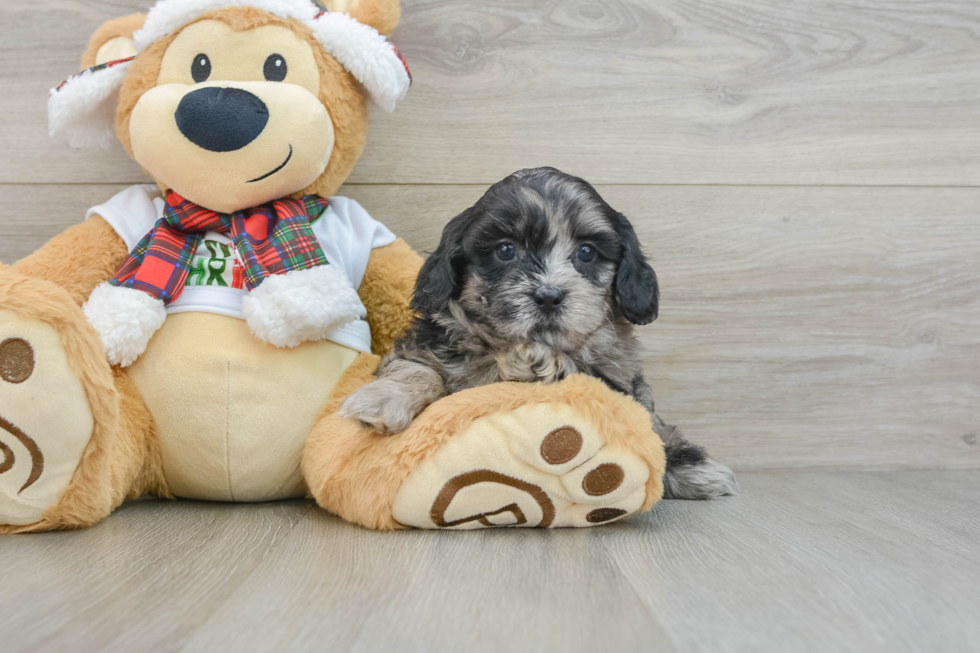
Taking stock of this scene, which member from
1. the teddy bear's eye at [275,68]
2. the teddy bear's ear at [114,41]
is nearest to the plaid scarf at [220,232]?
the teddy bear's eye at [275,68]

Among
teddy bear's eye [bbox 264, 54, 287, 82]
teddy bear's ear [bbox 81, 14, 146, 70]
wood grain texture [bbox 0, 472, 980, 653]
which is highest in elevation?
teddy bear's ear [bbox 81, 14, 146, 70]

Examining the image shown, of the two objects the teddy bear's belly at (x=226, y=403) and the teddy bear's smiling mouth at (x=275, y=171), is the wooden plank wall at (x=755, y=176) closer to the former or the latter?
the teddy bear's smiling mouth at (x=275, y=171)

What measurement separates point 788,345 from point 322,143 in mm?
1468

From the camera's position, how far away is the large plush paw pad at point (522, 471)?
4.32ft

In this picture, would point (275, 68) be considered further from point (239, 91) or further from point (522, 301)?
point (522, 301)

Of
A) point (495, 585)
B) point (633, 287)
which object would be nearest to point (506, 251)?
point (633, 287)

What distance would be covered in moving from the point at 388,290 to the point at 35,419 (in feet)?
2.63

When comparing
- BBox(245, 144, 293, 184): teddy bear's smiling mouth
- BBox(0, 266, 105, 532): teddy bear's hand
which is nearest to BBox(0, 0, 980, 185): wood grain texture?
BBox(245, 144, 293, 184): teddy bear's smiling mouth

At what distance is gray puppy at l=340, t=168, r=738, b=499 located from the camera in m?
1.42

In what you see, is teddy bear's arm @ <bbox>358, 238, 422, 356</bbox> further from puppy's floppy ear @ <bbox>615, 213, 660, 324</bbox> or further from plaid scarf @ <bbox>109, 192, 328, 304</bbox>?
puppy's floppy ear @ <bbox>615, 213, 660, 324</bbox>

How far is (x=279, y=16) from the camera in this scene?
167cm

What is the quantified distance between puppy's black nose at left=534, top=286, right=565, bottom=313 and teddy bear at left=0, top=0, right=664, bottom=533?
146 millimetres

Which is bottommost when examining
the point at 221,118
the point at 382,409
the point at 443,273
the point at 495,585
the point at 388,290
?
the point at 495,585

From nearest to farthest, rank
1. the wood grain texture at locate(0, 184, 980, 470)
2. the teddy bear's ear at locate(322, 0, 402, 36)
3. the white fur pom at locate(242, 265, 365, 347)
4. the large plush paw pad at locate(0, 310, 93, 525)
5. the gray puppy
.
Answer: the large plush paw pad at locate(0, 310, 93, 525) → the gray puppy → the white fur pom at locate(242, 265, 365, 347) → the teddy bear's ear at locate(322, 0, 402, 36) → the wood grain texture at locate(0, 184, 980, 470)
